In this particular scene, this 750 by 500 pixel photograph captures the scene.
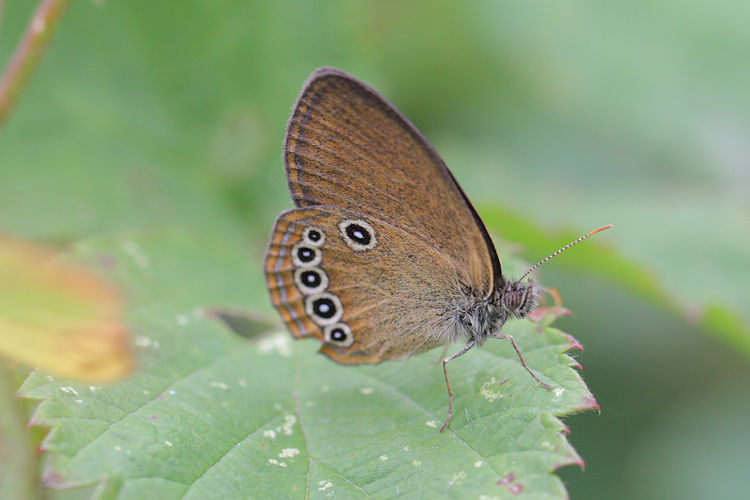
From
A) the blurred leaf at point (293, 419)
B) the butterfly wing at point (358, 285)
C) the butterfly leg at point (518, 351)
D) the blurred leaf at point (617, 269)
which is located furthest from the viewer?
the blurred leaf at point (617, 269)

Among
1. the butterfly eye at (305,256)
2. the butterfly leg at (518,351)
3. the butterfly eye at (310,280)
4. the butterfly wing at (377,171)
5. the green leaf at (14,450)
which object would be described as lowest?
the green leaf at (14,450)

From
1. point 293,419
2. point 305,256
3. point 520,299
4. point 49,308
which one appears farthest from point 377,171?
point 49,308

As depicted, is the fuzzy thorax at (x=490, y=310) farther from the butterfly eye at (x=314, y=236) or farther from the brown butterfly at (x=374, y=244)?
the butterfly eye at (x=314, y=236)

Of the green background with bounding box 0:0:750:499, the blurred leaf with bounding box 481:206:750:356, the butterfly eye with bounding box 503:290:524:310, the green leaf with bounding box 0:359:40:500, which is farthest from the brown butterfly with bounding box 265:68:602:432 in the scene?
the green leaf with bounding box 0:359:40:500

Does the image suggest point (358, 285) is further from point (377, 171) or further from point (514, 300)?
point (514, 300)

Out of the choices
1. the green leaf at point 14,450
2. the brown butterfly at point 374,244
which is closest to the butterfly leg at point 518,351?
the brown butterfly at point 374,244

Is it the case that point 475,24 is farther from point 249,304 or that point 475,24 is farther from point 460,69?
point 249,304

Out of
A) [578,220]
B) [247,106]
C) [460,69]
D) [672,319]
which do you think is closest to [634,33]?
[460,69]
